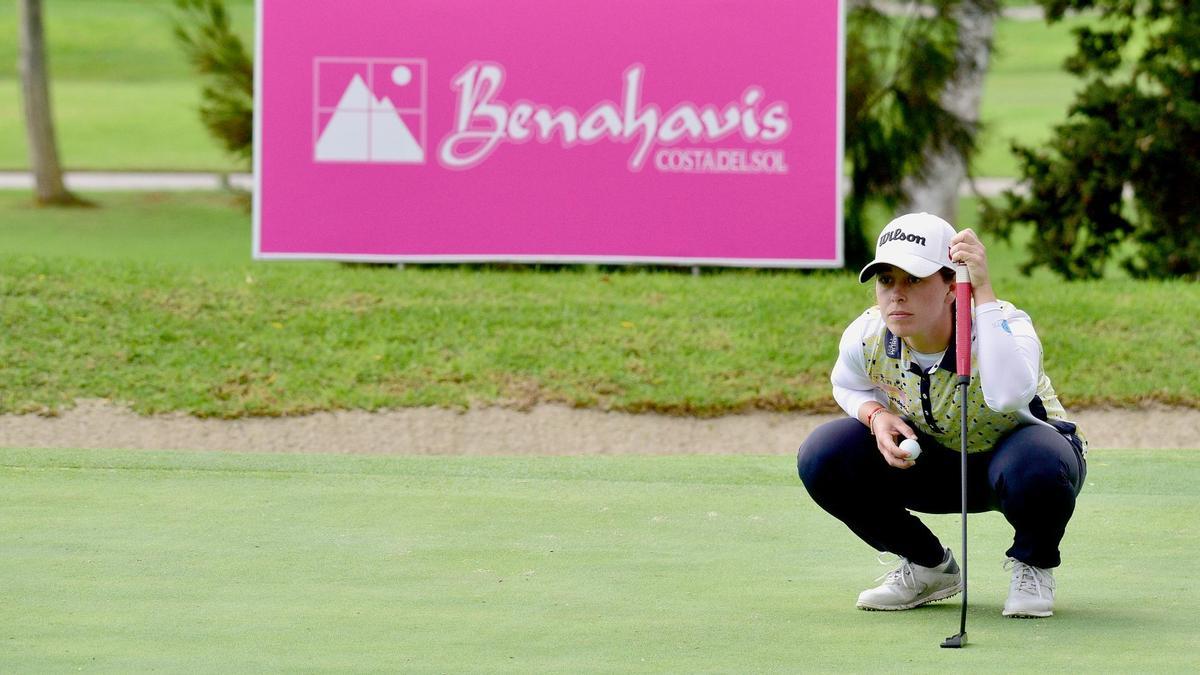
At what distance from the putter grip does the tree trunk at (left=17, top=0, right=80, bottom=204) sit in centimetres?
2305

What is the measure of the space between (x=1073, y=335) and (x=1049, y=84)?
29139mm

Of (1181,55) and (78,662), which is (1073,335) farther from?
(78,662)

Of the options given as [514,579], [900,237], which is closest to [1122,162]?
[514,579]

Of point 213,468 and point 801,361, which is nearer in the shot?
point 213,468

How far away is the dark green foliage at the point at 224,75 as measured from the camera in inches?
→ 647

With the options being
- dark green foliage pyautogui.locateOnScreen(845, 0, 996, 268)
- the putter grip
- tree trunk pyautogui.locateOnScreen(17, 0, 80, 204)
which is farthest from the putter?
tree trunk pyautogui.locateOnScreen(17, 0, 80, 204)

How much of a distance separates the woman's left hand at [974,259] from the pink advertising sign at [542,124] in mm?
9976

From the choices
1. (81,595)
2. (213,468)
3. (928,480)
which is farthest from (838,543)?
(213,468)

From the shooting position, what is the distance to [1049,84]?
41562 mm

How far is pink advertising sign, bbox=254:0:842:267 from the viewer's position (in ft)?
47.8

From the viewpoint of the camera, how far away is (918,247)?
4.67 m

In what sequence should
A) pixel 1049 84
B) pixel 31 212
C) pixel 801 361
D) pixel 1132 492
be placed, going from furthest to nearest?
1. pixel 1049 84
2. pixel 31 212
3. pixel 801 361
4. pixel 1132 492

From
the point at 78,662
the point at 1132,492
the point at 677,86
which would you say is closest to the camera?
the point at 78,662

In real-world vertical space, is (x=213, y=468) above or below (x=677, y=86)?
below
